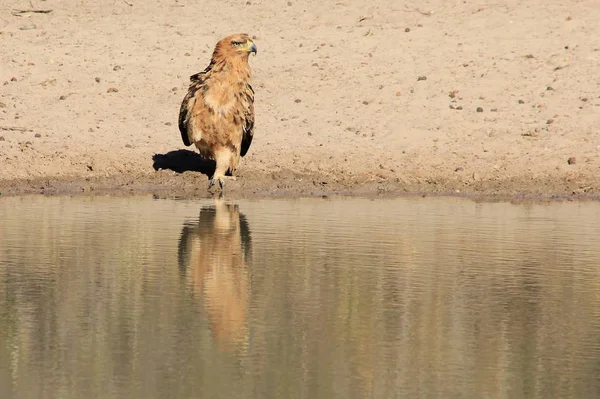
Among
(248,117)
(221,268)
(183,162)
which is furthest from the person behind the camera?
(183,162)

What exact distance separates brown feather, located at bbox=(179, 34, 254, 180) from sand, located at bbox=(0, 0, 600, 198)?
2.72ft

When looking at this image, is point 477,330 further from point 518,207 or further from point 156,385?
point 518,207

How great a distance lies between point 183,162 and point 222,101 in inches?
80.9

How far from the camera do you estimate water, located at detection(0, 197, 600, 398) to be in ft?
28.4

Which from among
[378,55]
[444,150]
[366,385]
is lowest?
[366,385]

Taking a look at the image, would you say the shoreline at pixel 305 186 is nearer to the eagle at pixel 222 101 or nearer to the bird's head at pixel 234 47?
the eagle at pixel 222 101

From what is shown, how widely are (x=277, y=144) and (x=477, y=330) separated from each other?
39.1 feet

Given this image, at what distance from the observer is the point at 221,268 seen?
12.6 meters

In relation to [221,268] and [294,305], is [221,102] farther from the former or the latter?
[294,305]

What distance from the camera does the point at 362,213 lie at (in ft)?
57.4

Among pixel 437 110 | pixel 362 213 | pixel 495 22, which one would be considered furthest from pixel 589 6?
pixel 362 213

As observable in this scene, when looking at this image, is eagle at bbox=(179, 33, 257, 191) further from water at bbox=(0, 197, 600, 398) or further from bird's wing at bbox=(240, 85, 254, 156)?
water at bbox=(0, 197, 600, 398)

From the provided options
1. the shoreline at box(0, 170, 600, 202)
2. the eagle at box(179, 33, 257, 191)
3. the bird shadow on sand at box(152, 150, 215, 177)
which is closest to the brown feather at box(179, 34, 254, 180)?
the eagle at box(179, 33, 257, 191)

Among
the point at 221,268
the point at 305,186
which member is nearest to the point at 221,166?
the point at 305,186
